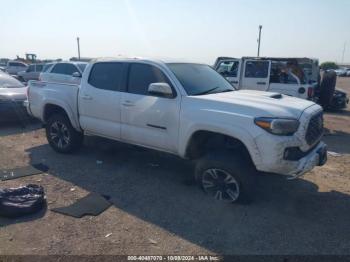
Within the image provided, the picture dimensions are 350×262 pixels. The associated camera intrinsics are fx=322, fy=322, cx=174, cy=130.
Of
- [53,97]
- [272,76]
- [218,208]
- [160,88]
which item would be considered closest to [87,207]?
[218,208]

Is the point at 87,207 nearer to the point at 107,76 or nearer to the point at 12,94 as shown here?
the point at 107,76

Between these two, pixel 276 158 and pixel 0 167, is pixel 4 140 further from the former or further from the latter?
pixel 276 158

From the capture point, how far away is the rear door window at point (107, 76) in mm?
5395

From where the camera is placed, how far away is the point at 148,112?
4859 millimetres

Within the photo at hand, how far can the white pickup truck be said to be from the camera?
12.8 ft

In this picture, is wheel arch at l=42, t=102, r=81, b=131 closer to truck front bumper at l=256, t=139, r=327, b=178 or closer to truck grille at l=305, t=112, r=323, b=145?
truck front bumper at l=256, t=139, r=327, b=178

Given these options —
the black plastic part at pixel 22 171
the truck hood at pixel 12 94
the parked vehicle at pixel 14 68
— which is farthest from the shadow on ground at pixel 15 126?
the parked vehicle at pixel 14 68

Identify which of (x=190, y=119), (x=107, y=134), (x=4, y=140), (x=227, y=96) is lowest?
(x=4, y=140)

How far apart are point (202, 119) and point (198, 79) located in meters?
1.00

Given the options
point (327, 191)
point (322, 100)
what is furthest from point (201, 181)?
point (322, 100)

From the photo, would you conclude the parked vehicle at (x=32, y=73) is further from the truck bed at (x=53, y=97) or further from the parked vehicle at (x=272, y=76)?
the truck bed at (x=53, y=97)

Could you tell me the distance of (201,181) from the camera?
4.54 meters

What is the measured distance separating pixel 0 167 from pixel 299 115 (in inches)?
200

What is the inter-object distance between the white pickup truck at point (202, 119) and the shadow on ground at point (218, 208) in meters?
0.42
